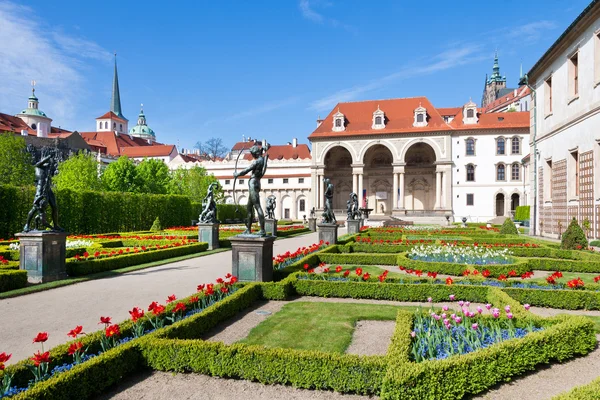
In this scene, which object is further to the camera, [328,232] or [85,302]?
[328,232]

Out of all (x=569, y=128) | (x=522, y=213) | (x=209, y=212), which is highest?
(x=569, y=128)

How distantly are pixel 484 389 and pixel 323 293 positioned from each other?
4456 mm

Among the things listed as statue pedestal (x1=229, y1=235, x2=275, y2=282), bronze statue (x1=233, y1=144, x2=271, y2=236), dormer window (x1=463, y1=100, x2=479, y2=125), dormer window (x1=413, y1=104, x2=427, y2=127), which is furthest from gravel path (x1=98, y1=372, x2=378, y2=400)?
dormer window (x1=463, y1=100, x2=479, y2=125)

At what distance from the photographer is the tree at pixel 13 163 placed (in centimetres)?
3738

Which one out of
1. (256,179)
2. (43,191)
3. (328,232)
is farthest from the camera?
(328,232)

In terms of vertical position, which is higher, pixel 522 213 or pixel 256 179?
pixel 256 179

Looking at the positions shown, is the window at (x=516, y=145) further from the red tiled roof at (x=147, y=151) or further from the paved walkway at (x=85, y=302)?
the red tiled roof at (x=147, y=151)

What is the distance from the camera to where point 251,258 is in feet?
27.0

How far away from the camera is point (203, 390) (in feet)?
13.0

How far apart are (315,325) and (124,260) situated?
8.10 m

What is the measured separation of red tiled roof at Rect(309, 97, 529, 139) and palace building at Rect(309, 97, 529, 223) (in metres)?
0.10

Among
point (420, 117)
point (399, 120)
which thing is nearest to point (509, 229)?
point (420, 117)

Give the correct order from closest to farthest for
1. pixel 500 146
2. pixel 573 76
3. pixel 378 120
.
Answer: pixel 573 76
pixel 500 146
pixel 378 120

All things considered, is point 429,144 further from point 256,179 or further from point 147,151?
point 147,151
